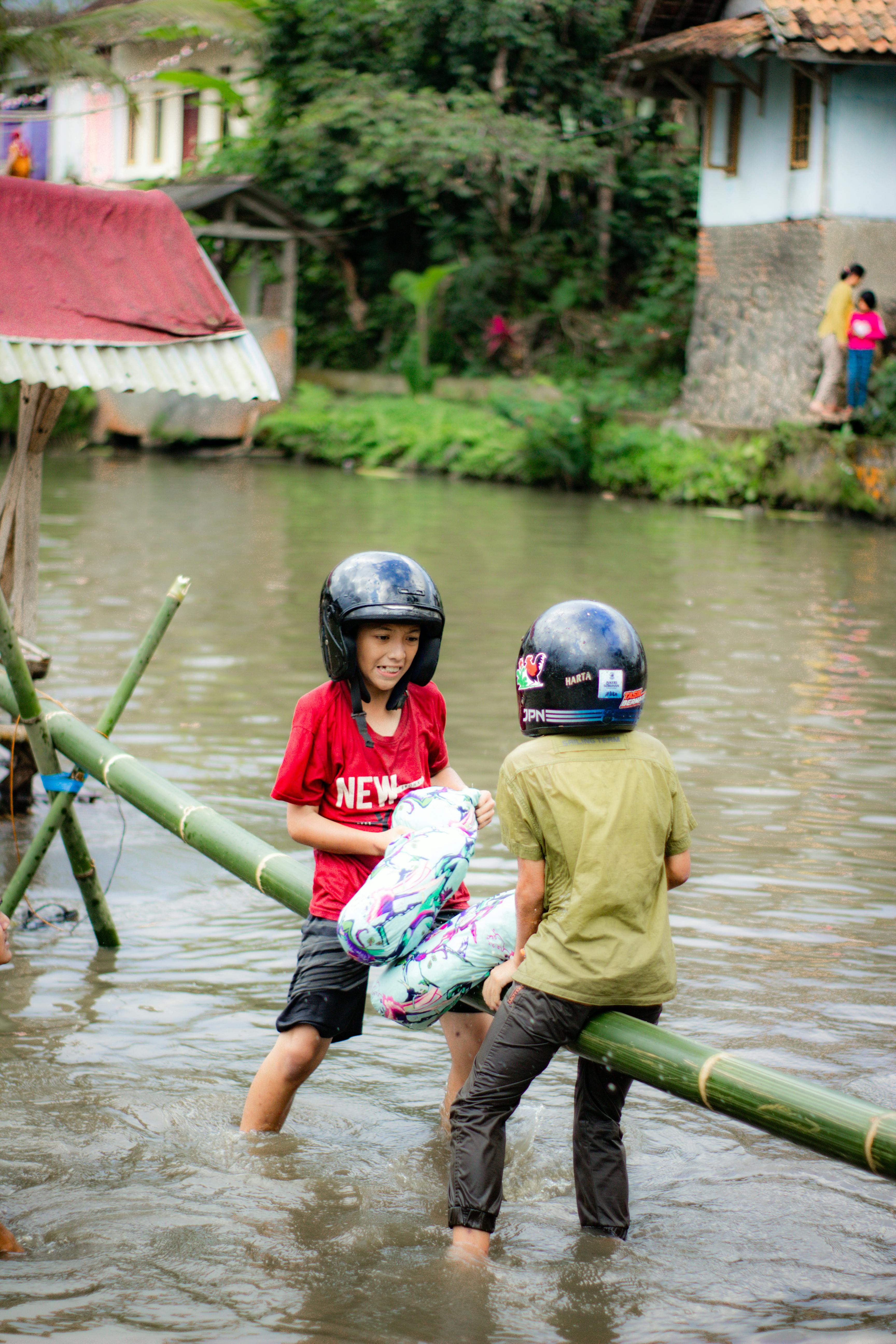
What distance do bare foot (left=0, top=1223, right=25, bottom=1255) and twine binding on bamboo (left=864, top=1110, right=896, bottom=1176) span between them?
1832 millimetres

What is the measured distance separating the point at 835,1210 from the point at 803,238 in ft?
62.1

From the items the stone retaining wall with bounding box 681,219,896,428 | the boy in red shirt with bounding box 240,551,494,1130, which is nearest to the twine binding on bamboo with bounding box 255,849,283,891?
the boy in red shirt with bounding box 240,551,494,1130

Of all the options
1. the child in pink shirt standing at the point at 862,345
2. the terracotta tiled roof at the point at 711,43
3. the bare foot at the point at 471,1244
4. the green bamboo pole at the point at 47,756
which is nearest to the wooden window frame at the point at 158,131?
the terracotta tiled roof at the point at 711,43

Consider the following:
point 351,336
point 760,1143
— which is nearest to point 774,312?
point 351,336

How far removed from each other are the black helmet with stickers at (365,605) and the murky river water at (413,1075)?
118 centimetres

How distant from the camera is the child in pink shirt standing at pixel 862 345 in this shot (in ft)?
61.5

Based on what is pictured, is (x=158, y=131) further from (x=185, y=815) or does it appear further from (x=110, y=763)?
(x=185, y=815)

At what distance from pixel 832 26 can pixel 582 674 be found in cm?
1879

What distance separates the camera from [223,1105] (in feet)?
14.0

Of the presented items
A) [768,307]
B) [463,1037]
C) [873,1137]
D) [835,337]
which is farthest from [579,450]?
[873,1137]

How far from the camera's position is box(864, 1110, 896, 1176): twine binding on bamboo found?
2.72m

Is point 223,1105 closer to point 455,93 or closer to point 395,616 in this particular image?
point 395,616

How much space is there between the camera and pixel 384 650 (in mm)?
3600

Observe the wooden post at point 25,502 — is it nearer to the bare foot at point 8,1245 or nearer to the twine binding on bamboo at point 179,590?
the twine binding on bamboo at point 179,590
